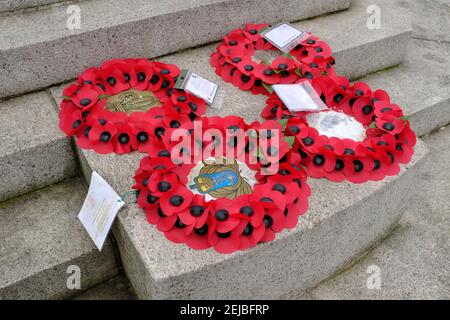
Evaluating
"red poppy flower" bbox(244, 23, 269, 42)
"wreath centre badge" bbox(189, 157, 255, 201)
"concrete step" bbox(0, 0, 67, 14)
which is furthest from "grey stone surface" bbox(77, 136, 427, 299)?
"red poppy flower" bbox(244, 23, 269, 42)

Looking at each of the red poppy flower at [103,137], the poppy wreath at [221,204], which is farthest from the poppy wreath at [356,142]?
the red poppy flower at [103,137]

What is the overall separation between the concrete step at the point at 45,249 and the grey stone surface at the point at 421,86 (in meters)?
2.26

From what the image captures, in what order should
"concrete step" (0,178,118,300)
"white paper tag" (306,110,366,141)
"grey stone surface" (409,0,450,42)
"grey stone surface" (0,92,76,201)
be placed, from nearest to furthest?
"concrete step" (0,178,118,300) < "grey stone surface" (0,92,76,201) < "white paper tag" (306,110,366,141) < "grey stone surface" (409,0,450,42)

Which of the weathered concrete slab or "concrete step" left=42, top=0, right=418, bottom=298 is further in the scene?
the weathered concrete slab

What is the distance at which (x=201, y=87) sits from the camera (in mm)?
2525

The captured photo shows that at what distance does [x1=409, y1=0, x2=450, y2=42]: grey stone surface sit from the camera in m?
4.07

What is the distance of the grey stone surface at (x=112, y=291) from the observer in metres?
2.15

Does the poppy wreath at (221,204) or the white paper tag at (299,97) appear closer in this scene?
the poppy wreath at (221,204)

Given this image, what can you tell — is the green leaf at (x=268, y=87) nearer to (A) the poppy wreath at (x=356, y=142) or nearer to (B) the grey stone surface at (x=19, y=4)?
(A) the poppy wreath at (x=356, y=142)

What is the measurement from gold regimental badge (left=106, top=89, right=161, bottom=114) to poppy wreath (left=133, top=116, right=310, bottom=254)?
43 cm

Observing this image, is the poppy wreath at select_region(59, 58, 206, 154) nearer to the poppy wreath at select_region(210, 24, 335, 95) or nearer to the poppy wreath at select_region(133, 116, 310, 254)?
the poppy wreath at select_region(133, 116, 310, 254)

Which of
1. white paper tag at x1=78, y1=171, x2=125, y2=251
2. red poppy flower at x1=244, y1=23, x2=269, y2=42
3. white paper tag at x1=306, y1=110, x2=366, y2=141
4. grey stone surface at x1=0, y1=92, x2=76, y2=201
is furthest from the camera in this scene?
red poppy flower at x1=244, y1=23, x2=269, y2=42

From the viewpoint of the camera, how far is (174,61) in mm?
2910
